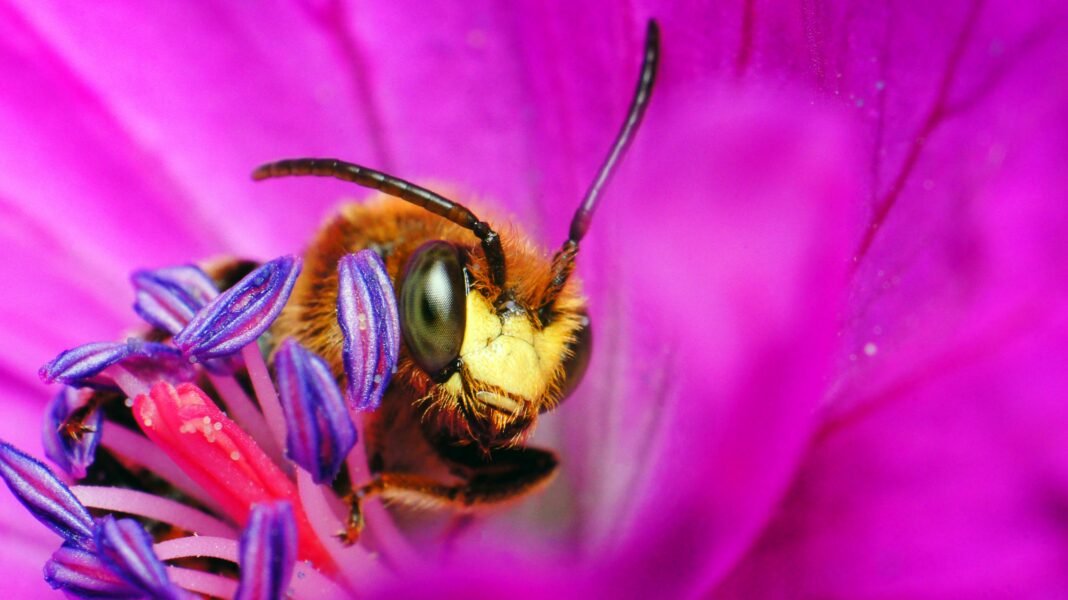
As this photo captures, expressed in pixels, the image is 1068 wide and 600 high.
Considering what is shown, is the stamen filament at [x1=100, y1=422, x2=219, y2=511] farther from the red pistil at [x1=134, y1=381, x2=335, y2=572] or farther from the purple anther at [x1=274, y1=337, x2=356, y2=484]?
the purple anther at [x1=274, y1=337, x2=356, y2=484]

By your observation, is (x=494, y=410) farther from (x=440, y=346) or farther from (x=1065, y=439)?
(x=1065, y=439)

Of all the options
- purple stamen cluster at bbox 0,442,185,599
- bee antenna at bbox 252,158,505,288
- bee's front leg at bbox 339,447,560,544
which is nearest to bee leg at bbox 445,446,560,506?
bee's front leg at bbox 339,447,560,544

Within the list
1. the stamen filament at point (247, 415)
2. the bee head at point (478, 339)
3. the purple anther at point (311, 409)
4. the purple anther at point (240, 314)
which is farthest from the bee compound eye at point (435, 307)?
the stamen filament at point (247, 415)

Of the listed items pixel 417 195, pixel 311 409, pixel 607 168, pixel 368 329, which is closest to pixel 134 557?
pixel 311 409

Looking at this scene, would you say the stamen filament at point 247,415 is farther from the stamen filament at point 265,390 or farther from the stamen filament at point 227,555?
the stamen filament at point 227,555

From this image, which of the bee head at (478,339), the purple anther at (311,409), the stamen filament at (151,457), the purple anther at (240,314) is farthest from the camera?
the stamen filament at (151,457)

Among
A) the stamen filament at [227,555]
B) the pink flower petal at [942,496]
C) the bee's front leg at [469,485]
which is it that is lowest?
the stamen filament at [227,555]

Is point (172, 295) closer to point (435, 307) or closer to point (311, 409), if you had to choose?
point (311, 409)

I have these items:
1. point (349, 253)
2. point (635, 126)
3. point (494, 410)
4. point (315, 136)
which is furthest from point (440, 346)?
point (315, 136)
